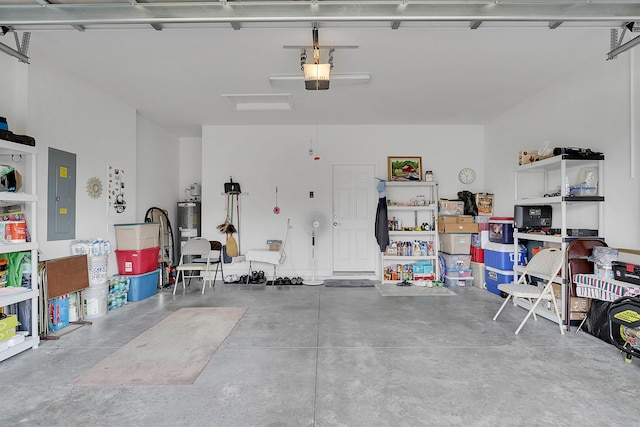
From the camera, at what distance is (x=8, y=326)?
9.65 ft

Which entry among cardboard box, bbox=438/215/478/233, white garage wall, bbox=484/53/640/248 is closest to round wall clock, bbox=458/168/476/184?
cardboard box, bbox=438/215/478/233

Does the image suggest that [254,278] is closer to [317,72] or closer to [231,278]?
[231,278]

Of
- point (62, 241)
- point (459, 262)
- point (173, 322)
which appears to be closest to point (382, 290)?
point (459, 262)

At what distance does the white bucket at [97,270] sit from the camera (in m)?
4.11

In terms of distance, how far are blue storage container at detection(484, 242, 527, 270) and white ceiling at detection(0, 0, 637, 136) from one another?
7.80ft

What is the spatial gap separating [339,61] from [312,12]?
5.97 ft

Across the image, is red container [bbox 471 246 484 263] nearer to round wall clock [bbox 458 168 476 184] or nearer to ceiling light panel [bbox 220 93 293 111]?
round wall clock [bbox 458 168 476 184]

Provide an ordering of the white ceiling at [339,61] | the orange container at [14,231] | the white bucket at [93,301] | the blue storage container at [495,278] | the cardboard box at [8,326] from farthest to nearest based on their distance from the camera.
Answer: the blue storage container at [495,278]
the white bucket at [93,301]
the white ceiling at [339,61]
the orange container at [14,231]
the cardboard box at [8,326]

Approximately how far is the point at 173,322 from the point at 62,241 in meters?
1.74

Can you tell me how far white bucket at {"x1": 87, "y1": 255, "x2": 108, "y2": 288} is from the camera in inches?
162

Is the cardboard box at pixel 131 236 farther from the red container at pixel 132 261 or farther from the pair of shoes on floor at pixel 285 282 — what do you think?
the pair of shoes on floor at pixel 285 282

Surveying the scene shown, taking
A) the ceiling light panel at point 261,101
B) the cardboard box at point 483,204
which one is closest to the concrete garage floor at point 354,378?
the cardboard box at point 483,204

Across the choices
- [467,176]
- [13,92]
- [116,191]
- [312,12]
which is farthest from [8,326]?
[467,176]

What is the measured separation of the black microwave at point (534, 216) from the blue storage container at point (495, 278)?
2.76 ft
